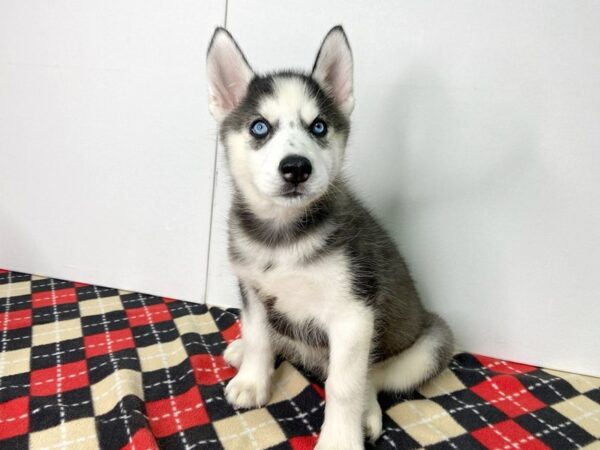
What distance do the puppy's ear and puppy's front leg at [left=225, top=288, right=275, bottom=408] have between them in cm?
79

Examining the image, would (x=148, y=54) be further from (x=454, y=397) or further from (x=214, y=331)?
(x=454, y=397)

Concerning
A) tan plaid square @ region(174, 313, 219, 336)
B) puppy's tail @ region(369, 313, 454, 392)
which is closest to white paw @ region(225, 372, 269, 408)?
puppy's tail @ region(369, 313, 454, 392)

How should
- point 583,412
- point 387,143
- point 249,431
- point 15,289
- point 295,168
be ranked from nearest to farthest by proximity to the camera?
point 295,168, point 249,431, point 583,412, point 387,143, point 15,289

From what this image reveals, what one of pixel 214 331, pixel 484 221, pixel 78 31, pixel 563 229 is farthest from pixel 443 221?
pixel 78 31

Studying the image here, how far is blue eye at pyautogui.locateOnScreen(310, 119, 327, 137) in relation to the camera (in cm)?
141

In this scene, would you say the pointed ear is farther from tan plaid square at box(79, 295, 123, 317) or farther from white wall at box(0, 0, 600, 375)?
tan plaid square at box(79, 295, 123, 317)

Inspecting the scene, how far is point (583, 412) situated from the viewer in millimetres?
1700

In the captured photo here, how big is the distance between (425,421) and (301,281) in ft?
2.45

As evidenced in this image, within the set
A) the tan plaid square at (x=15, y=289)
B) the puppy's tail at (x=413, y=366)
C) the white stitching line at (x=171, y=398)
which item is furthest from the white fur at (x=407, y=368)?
the tan plaid square at (x=15, y=289)

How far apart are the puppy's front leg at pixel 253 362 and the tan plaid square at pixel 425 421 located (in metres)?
0.50

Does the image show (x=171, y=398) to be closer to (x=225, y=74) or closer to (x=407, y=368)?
(x=407, y=368)

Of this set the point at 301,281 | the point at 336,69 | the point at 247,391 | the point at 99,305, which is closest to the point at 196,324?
the point at 99,305

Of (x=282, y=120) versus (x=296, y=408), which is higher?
(x=282, y=120)

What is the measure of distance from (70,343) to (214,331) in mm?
639
